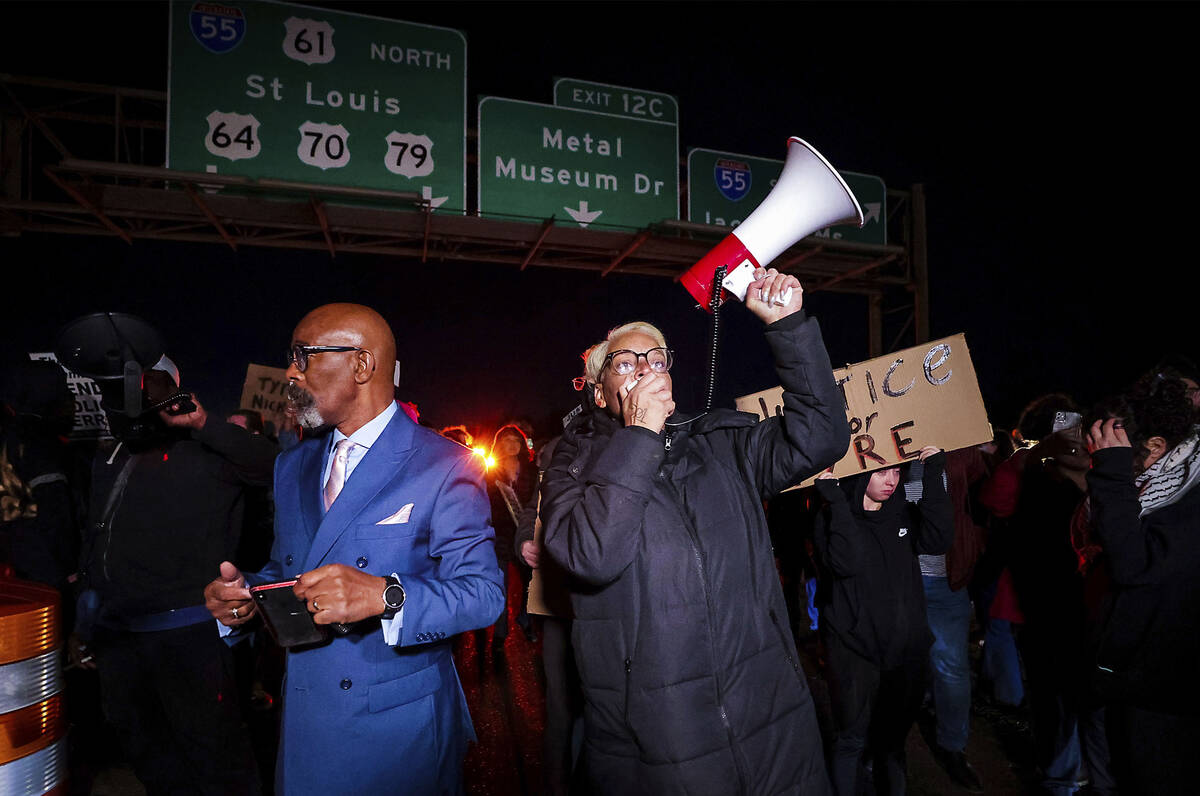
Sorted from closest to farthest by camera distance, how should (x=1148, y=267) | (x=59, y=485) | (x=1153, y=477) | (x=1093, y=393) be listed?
(x=1153, y=477), (x=59, y=485), (x=1148, y=267), (x=1093, y=393)

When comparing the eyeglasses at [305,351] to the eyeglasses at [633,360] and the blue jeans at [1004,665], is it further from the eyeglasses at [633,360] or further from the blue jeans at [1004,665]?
the blue jeans at [1004,665]

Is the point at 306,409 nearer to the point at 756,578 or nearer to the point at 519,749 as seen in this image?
the point at 756,578

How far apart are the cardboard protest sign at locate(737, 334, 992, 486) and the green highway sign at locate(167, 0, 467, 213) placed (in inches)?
183

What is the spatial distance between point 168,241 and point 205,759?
8343 millimetres

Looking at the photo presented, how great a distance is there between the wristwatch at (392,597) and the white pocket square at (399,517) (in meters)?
0.25

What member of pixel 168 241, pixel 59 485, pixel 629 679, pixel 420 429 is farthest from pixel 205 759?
pixel 168 241

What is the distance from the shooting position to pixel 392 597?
1.68 metres

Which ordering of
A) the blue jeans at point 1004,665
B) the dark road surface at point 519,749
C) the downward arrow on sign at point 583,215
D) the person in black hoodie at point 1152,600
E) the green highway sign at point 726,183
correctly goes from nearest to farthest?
the person in black hoodie at point 1152,600 < the dark road surface at point 519,749 < the blue jeans at point 1004,665 < the downward arrow on sign at point 583,215 < the green highway sign at point 726,183

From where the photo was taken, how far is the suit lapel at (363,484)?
1.90 m

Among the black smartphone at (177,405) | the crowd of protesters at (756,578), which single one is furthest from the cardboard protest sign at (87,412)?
the black smartphone at (177,405)

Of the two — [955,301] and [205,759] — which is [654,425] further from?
[955,301]

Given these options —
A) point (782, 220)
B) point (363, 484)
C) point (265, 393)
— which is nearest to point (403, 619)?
point (363, 484)

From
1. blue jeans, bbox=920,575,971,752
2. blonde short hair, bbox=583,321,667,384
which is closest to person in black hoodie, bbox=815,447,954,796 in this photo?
blue jeans, bbox=920,575,971,752

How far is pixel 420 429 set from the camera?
2150 mm
